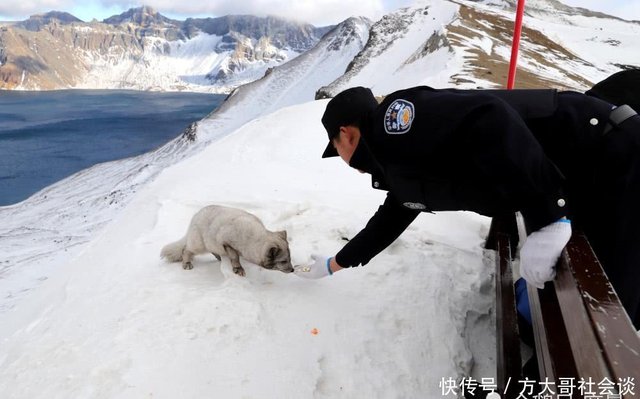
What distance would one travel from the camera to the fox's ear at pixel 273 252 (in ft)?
14.0

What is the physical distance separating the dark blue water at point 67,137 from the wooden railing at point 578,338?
5086cm

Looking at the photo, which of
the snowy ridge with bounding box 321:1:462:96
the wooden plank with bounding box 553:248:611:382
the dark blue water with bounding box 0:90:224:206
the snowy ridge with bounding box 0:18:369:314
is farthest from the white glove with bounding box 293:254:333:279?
the dark blue water with bounding box 0:90:224:206

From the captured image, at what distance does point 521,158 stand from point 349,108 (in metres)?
1.01

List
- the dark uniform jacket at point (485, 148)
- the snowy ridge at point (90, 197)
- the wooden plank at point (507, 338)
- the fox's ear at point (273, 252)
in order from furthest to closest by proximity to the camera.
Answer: the snowy ridge at point (90, 197)
the fox's ear at point (273, 252)
the wooden plank at point (507, 338)
the dark uniform jacket at point (485, 148)

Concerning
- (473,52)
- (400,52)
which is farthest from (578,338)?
(400,52)

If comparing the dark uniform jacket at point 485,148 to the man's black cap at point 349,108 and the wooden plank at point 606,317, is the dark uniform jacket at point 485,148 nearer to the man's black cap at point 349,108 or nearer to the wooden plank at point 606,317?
the man's black cap at point 349,108

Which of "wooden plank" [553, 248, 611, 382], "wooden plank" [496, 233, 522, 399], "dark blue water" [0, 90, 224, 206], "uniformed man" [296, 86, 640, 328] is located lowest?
"dark blue water" [0, 90, 224, 206]

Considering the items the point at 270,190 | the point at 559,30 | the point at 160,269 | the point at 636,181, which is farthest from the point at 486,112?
the point at 559,30

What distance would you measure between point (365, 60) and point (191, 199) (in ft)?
168

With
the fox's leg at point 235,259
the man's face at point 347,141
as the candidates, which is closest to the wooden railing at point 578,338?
the man's face at point 347,141

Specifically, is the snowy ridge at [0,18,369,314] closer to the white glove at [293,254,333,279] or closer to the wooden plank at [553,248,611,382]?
the white glove at [293,254,333,279]

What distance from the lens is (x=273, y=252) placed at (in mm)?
4281

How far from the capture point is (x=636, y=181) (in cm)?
244

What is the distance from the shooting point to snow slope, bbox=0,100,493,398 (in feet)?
9.80
